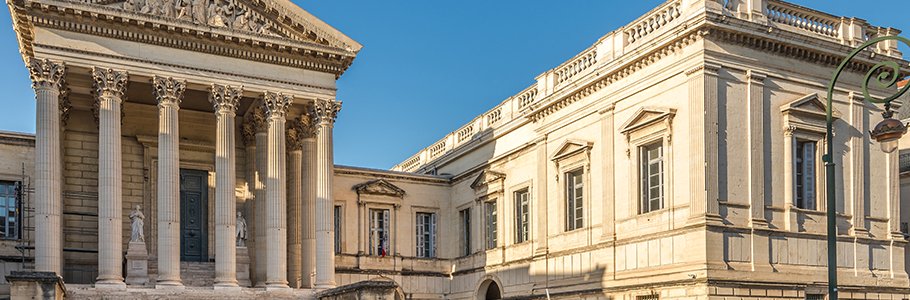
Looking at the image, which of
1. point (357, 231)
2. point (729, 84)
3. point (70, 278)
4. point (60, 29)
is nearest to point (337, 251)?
point (357, 231)

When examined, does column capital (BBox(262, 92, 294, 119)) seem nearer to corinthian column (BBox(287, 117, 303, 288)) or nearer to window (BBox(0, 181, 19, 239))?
corinthian column (BBox(287, 117, 303, 288))

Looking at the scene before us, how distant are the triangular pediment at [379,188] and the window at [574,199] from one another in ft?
28.3

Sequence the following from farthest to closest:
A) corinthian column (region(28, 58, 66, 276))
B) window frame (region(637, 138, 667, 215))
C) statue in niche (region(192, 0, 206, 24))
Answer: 1. statue in niche (region(192, 0, 206, 24))
2. corinthian column (region(28, 58, 66, 276))
3. window frame (region(637, 138, 667, 215))

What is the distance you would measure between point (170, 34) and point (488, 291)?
48.9ft

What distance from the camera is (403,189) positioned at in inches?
1374

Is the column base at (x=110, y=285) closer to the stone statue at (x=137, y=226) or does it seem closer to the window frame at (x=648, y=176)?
the stone statue at (x=137, y=226)

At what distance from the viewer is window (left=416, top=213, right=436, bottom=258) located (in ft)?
116

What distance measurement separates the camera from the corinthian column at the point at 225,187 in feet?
85.0

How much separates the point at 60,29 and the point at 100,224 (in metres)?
5.43

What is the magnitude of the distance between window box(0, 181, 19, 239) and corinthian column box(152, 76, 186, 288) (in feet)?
19.0

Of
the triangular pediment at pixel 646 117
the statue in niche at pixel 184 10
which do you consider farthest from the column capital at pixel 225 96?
the triangular pediment at pixel 646 117

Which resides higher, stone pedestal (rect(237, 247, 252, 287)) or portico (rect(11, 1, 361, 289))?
portico (rect(11, 1, 361, 289))

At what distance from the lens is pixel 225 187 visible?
26.3 meters

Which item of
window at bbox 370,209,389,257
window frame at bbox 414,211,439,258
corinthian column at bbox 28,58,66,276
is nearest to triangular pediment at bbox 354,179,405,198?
window at bbox 370,209,389,257
